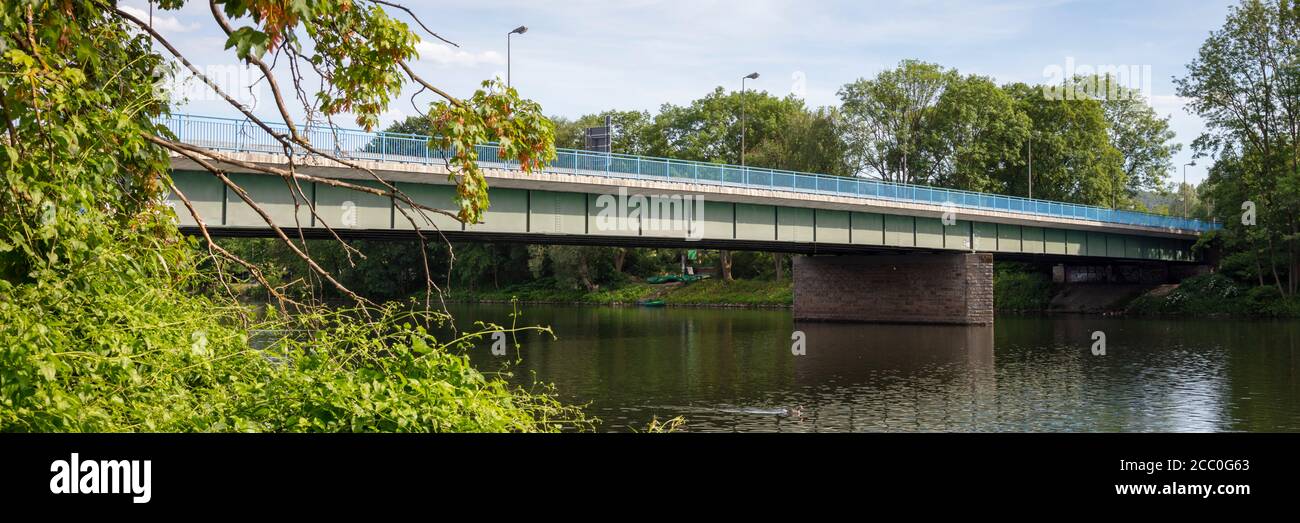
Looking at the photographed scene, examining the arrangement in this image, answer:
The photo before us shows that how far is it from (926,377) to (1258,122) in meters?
38.8

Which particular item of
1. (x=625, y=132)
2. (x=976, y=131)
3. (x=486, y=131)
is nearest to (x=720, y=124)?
(x=625, y=132)

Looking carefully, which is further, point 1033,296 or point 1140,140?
point 1140,140

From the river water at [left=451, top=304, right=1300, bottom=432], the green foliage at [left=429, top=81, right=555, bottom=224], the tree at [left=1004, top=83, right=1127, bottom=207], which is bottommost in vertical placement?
the river water at [left=451, top=304, right=1300, bottom=432]

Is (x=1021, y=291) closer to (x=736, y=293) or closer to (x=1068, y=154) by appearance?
(x=1068, y=154)

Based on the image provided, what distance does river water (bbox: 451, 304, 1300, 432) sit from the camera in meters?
18.2

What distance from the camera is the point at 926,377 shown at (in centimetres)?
2561

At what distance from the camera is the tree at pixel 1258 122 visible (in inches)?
2066

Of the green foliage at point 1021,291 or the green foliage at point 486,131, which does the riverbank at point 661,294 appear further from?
the green foliage at point 486,131

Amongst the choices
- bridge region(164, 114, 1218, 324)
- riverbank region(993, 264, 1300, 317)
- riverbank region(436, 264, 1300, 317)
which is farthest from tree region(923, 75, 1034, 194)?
bridge region(164, 114, 1218, 324)
